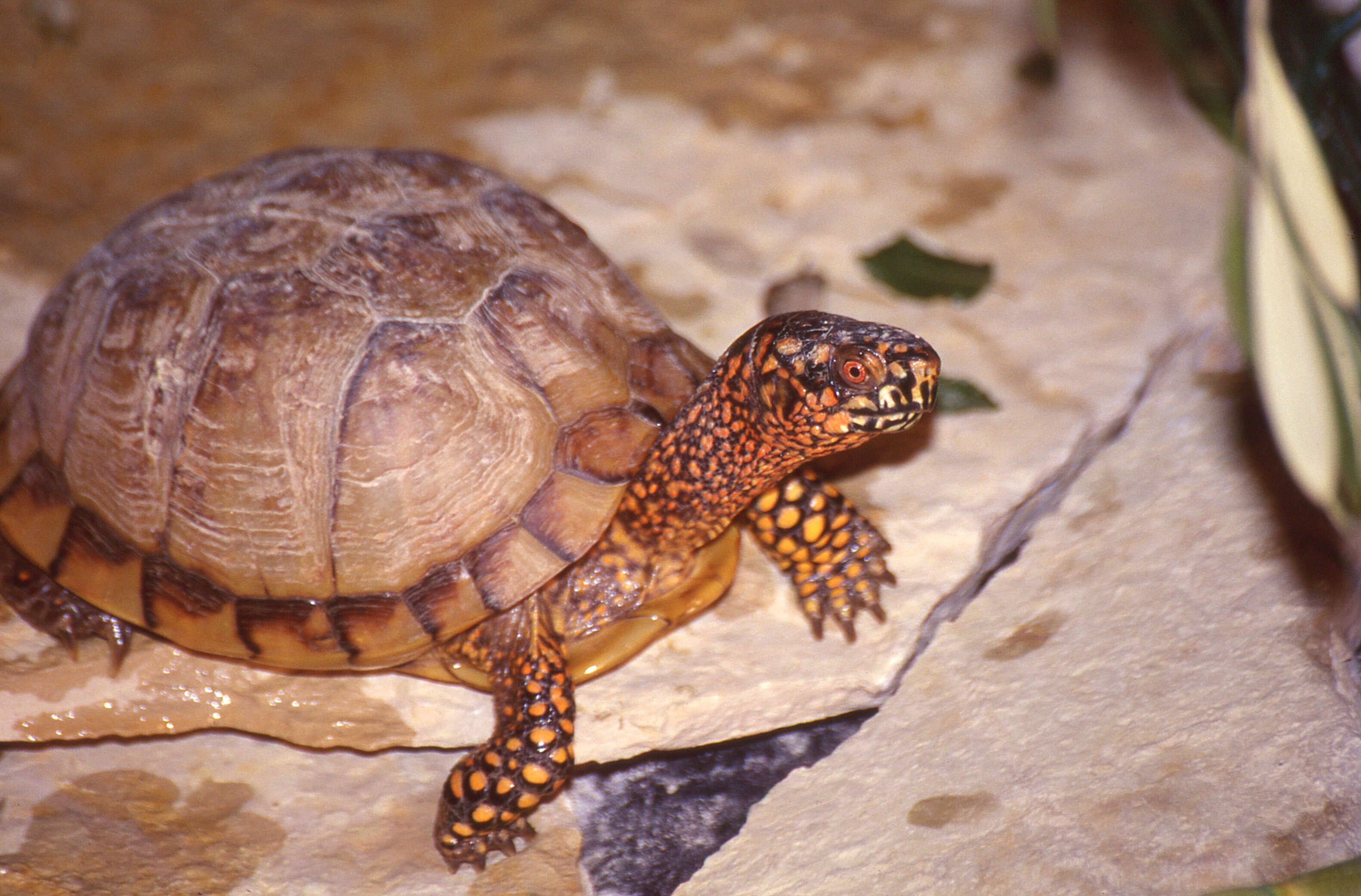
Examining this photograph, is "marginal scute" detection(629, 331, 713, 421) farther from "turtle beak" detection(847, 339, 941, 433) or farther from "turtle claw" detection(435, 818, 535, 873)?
"turtle claw" detection(435, 818, 535, 873)

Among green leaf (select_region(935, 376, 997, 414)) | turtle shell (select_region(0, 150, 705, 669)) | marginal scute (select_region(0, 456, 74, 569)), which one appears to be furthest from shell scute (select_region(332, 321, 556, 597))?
green leaf (select_region(935, 376, 997, 414))

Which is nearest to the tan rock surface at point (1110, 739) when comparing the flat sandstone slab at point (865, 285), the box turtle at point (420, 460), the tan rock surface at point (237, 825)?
the flat sandstone slab at point (865, 285)

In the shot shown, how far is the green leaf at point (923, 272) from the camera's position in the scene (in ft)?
13.6

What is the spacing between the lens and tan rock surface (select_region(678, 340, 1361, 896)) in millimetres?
2412

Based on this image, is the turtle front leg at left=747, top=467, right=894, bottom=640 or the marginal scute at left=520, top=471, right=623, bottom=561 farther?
the turtle front leg at left=747, top=467, right=894, bottom=640

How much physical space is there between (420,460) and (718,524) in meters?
0.82

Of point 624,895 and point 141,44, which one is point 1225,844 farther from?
point 141,44

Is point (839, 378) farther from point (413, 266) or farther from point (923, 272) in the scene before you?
point (923, 272)

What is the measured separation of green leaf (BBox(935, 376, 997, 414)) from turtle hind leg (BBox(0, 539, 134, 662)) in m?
2.61

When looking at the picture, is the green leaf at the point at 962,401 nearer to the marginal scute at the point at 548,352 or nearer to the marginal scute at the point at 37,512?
the marginal scute at the point at 548,352

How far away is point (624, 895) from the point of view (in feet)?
9.05

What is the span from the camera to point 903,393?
8.39ft

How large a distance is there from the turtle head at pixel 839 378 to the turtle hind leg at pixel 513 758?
0.88 m

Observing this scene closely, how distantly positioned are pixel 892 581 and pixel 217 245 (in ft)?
6.93
